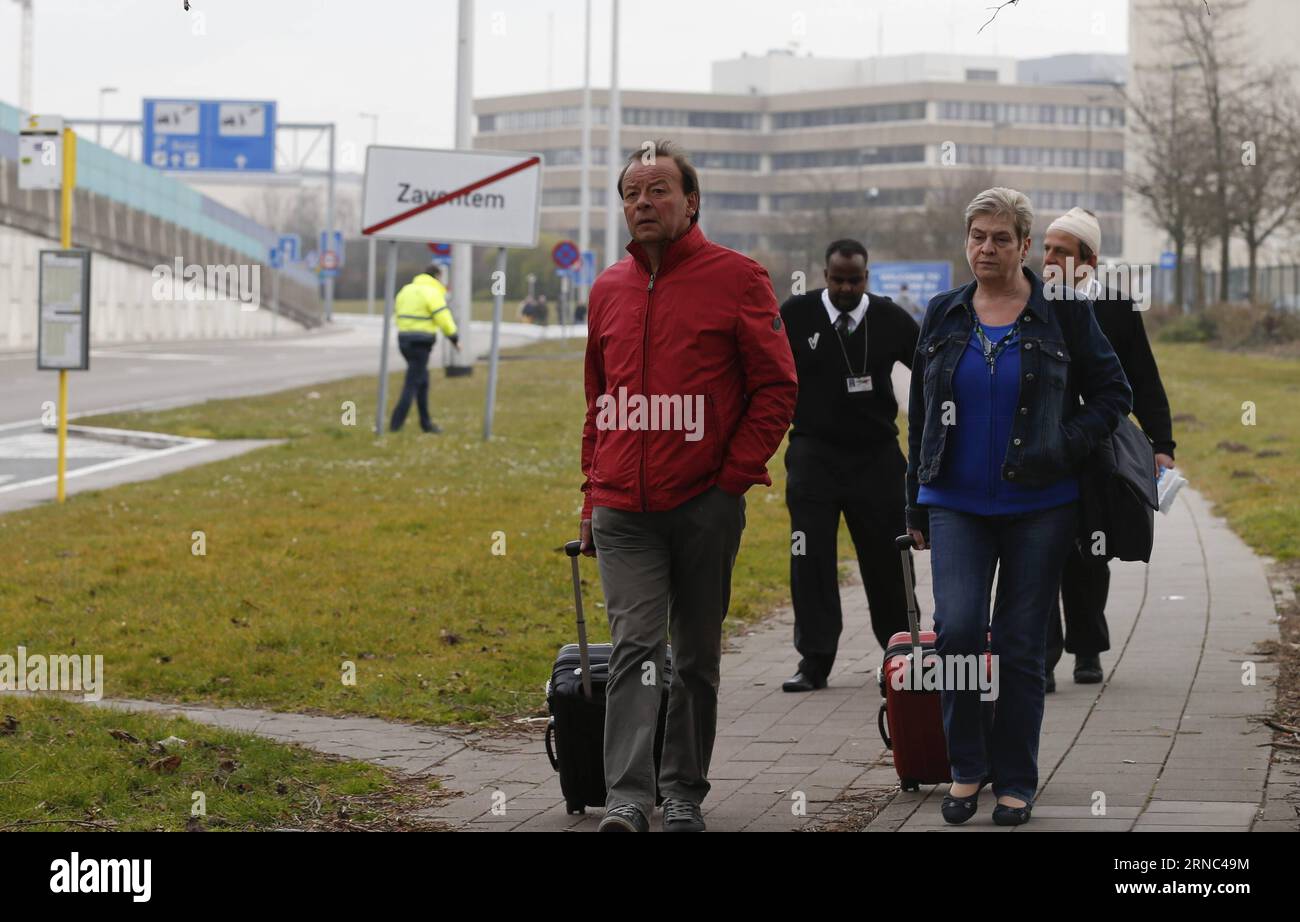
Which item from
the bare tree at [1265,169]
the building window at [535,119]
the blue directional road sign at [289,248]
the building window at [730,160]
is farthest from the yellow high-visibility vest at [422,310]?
the building window at [730,160]

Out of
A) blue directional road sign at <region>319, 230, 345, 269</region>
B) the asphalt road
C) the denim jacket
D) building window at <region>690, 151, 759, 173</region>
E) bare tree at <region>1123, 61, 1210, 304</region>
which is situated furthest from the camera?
building window at <region>690, 151, 759, 173</region>

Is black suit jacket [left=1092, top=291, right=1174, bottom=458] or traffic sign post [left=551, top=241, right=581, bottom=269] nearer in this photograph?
black suit jacket [left=1092, top=291, right=1174, bottom=458]

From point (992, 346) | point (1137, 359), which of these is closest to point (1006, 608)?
point (992, 346)

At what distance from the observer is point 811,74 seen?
155500 millimetres

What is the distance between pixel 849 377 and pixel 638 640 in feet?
8.94

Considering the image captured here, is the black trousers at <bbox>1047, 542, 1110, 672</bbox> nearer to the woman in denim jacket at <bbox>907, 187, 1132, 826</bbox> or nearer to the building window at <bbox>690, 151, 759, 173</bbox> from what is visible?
the woman in denim jacket at <bbox>907, 187, 1132, 826</bbox>

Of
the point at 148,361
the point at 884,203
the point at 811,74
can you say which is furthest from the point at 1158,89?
the point at 811,74

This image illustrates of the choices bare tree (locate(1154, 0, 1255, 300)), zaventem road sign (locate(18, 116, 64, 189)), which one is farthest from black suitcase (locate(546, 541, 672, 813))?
bare tree (locate(1154, 0, 1255, 300))

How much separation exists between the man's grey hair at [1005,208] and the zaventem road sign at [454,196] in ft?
50.8

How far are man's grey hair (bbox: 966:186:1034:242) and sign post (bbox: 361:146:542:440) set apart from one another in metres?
15.4

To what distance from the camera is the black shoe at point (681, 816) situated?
18.4 ft

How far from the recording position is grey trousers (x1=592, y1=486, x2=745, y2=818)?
5.59 meters
